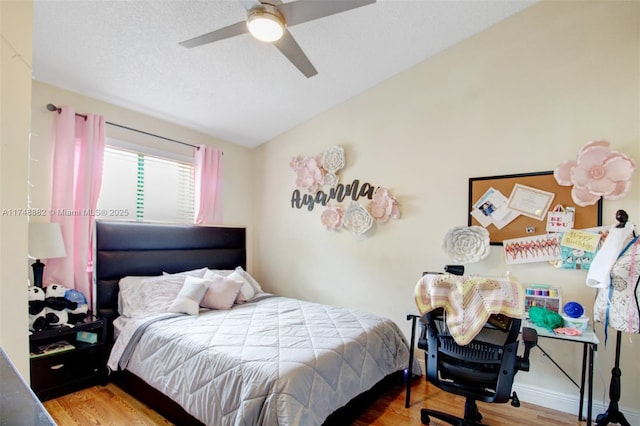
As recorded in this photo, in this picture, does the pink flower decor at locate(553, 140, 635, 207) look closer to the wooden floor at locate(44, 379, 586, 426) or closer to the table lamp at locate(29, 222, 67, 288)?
the wooden floor at locate(44, 379, 586, 426)

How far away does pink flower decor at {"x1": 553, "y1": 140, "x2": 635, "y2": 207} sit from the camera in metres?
2.11

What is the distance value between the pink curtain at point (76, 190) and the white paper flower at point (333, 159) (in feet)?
7.05

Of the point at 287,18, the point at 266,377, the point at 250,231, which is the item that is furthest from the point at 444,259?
the point at 250,231

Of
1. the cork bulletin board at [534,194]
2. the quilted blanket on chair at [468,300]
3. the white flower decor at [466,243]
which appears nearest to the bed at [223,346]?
the quilted blanket on chair at [468,300]

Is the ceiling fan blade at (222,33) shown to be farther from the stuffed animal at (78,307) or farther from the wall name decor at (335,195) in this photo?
the stuffed animal at (78,307)

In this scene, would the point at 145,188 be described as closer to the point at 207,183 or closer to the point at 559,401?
the point at 207,183

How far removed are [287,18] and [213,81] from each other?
1.38 m

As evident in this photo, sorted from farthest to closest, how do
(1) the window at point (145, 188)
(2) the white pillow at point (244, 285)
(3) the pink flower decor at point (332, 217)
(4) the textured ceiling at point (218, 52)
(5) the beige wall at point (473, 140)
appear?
(3) the pink flower decor at point (332, 217), (2) the white pillow at point (244, 285), (1) the window at point (145, 188), (5) the beige wall at point (473, 140), (4) the textured ceiling at point (218, 52)

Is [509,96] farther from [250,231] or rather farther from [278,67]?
[250,231]

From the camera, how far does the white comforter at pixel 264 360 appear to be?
158cm

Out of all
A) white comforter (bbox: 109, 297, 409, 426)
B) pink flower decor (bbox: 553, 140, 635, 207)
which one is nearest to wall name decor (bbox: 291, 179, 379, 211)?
white comforter (bbox: 109, 297, 409, 426)

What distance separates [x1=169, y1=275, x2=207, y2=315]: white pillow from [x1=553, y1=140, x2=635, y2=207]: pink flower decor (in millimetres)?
3047

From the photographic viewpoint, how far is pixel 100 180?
9.19ft

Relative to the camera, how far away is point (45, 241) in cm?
228
